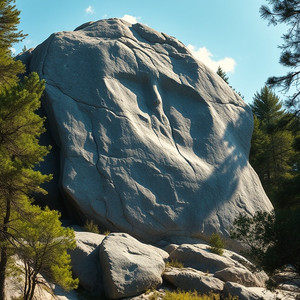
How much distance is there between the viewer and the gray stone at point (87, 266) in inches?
378

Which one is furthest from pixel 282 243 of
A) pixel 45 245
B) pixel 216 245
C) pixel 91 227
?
pixel 91 227

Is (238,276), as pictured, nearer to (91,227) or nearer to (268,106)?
(91,227)

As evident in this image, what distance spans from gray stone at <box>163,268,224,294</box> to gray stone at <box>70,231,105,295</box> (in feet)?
5.97

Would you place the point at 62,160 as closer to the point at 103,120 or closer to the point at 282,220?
the point at 103,120

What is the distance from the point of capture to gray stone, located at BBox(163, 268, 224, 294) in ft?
32.4

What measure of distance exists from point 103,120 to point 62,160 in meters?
2.08

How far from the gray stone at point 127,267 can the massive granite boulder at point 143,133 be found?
2.11m

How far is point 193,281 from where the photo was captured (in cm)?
999

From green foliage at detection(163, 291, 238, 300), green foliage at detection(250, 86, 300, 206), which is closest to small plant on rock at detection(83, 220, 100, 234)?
green foliage at detection(163, 291, 238, 300)

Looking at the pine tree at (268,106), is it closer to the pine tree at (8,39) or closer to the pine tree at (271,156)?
the pine tree at (271,156)

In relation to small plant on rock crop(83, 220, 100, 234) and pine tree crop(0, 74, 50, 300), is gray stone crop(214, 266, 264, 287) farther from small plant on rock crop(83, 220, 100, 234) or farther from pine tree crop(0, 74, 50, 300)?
pine tree crop(0, 74, 50, 300)

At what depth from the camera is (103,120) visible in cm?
1397

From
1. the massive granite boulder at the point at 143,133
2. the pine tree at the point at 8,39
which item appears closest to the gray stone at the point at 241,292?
the massive granite boulder at the point at 143,133

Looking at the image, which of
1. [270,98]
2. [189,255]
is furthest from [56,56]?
[270,98]
